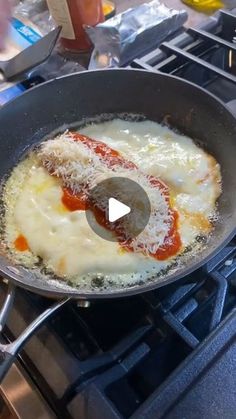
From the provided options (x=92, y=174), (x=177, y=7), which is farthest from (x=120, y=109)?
(x=177, y=7)

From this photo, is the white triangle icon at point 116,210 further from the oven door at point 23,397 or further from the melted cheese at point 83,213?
the oven door at point 23,397

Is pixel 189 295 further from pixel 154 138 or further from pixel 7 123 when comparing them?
pixel 7 123

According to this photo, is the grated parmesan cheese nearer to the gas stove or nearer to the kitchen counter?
the gas stove

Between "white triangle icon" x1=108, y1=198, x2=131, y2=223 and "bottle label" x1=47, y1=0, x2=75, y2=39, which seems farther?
"bottle label" x1=47, y1=0, x2=75, y2=39

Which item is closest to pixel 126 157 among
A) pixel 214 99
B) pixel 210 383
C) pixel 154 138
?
pixel 154 138
